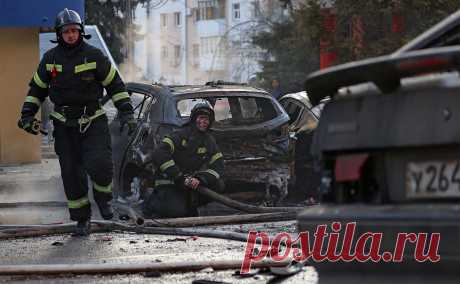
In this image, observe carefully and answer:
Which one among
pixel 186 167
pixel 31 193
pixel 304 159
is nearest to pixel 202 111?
pixel 186 167

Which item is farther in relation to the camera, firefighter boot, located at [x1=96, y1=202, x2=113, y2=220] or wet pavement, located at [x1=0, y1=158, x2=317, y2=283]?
firefighter boot, located at [x1=96, y1=202, x2=113, y2=220]

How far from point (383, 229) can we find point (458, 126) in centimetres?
50

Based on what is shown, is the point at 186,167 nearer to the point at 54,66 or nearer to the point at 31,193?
the point at 54,66

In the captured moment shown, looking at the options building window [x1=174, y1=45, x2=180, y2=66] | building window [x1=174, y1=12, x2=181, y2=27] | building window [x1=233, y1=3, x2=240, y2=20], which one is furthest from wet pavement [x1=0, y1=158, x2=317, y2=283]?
building window [x1=233, y1=3, x2=240, y2=20]

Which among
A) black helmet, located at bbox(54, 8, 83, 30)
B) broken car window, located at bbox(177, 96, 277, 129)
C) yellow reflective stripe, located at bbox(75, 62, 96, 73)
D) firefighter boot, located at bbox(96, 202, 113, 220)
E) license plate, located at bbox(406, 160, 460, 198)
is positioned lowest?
firefighter boot, located at bbox(96, 202, 113, 220)

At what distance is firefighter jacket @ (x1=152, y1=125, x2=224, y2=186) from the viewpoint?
11.4 meters

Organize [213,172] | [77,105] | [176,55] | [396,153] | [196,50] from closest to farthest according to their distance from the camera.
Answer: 1. [396,153]
2. [77,105]
3. [213,172]
4. [176,55]
5. [196,50]

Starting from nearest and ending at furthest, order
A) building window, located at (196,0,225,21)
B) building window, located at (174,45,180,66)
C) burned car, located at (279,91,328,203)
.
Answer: burned car, located at (279,91,328,203)
building window, located at (174,45,180,66)
building window, located at (196,0,225,21)

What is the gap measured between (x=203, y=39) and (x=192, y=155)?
191 ft

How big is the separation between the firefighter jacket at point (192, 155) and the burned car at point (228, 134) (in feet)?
0.99

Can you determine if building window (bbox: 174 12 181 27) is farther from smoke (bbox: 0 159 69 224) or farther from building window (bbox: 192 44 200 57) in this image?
smoke (bbox: 0 159 69 224)

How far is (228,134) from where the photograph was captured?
1212cm

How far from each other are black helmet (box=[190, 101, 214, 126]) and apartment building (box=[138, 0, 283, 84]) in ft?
80.1

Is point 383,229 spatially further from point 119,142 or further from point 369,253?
point 119,142
